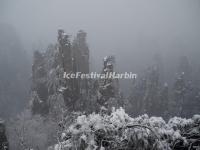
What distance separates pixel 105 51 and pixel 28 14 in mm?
85789

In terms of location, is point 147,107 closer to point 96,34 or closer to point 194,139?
point 194,139

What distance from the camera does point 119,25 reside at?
380 feet

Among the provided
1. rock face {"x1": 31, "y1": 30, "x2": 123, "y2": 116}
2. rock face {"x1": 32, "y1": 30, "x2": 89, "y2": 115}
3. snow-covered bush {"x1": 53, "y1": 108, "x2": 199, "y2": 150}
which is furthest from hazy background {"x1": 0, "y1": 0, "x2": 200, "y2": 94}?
snow-covered bush {"x1": 53, "y1": 108, "x2": 199, "y2": 150}

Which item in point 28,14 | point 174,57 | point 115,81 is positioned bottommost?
point 115,81

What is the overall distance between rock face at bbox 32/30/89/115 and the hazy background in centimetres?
2585

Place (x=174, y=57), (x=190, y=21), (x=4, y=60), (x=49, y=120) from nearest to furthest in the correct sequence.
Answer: (x=49, y=120) → (x=4, y=60) → (x=174, y=57) → (x=190, y=21)

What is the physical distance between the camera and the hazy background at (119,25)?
8056 centimetres

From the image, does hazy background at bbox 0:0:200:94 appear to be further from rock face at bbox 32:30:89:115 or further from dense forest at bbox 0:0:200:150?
rock face at bbox 32:30:89:115

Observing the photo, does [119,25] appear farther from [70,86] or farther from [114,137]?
[114,137]

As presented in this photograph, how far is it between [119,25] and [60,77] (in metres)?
92.7

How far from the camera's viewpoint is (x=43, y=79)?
32.0m

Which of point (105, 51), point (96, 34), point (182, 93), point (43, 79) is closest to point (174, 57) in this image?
point (105, 51)

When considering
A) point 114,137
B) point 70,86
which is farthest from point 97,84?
point 114,137

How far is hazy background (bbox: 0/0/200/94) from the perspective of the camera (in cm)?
8056
